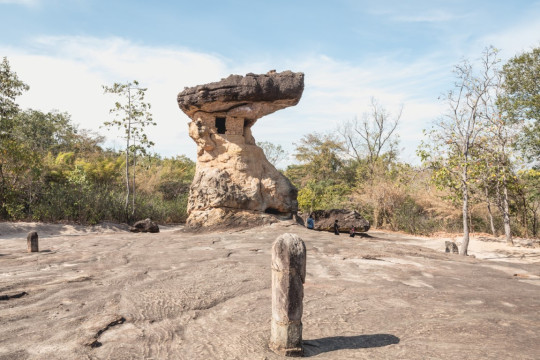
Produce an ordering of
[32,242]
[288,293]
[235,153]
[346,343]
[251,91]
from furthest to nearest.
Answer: [235,153] < [251,91] < [32,242] < [346,343] < [288,293]

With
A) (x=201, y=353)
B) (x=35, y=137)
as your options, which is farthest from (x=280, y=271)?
(x=35, y=137)

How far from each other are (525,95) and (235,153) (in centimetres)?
1218

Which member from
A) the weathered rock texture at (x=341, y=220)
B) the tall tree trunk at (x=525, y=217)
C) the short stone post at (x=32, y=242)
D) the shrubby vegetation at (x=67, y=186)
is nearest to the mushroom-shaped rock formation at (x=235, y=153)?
the weathered rock texture at (x=341, y=220)

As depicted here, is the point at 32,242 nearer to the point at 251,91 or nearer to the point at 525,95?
the point at 251,91

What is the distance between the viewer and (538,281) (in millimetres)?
6820

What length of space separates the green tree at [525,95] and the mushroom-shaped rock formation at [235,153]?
9.14 meters

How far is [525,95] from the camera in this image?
15250mm

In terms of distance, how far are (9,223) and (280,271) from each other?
42.7 feet

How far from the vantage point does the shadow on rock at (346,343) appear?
3.67 metres

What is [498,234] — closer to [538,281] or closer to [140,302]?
[538,281]

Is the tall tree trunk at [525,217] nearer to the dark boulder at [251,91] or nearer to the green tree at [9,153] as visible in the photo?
the dark boulder at [251,91]

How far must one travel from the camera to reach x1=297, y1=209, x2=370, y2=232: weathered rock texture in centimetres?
1545

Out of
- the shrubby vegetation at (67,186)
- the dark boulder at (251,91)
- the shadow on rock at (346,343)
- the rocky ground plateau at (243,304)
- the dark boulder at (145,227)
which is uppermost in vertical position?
the dark boulder at (251,91)

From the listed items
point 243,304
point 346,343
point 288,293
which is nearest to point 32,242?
point 243,304
